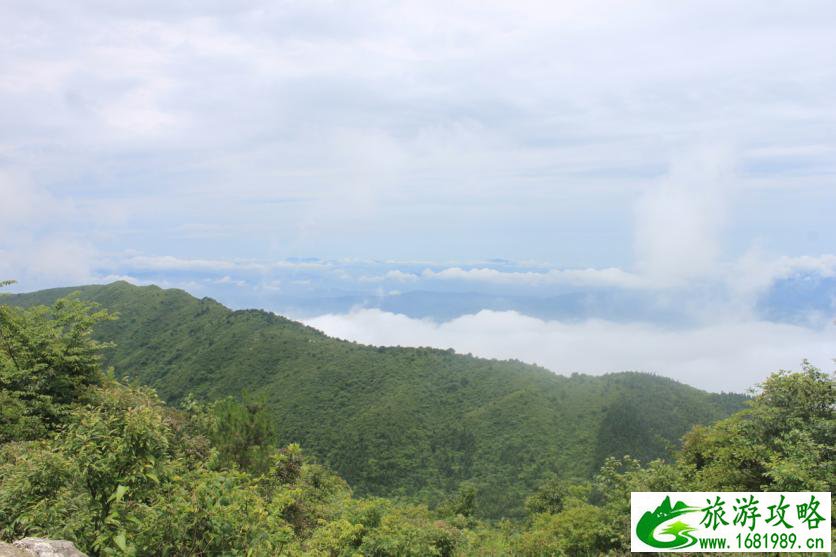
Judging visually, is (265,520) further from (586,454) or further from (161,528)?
(586,454)

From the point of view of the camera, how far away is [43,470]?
5734 mm

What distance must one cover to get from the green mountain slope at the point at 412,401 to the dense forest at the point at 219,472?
24.2 metres

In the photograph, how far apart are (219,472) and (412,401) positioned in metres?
62.3

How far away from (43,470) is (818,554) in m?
10.3

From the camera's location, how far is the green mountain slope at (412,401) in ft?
189

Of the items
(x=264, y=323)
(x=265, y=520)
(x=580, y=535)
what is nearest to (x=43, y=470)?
(x=265, y=520)

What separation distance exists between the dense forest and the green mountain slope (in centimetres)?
2420
